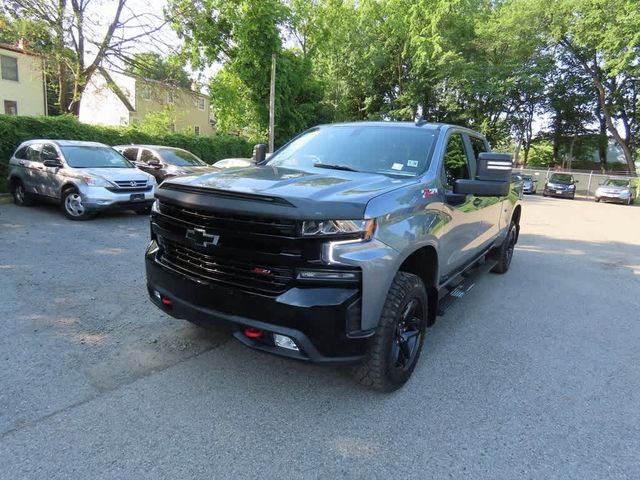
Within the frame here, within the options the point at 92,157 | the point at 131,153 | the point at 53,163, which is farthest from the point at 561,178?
the point at 53,163

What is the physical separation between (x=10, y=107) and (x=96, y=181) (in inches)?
1069

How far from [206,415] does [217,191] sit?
143 centimetres

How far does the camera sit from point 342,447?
253 cm

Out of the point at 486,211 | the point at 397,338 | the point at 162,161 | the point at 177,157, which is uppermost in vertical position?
the point at 177,157

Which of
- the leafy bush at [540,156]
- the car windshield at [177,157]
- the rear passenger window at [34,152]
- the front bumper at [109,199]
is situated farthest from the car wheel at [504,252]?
the leafy bush at [540,156]

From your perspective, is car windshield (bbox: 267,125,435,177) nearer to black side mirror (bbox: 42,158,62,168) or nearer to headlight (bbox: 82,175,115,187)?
headlight (bbox: 82,175,115,187)

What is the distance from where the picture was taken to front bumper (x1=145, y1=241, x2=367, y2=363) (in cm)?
247

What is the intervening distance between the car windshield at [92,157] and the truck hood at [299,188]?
7258 mm

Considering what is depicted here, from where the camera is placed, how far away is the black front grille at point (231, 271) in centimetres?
255

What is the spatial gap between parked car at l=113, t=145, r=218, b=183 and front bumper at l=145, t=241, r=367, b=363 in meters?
9.56

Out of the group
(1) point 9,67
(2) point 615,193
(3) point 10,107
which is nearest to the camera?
(2) point 615,193

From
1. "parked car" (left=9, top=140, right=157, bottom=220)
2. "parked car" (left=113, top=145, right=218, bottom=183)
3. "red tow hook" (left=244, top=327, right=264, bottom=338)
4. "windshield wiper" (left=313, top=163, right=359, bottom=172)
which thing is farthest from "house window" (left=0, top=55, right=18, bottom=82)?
"red tow hook" (left=244, top=327, right=264, bottom=338)

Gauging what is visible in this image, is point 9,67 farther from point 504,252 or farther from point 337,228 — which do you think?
point 337,228

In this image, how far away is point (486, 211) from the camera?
4883 millimetres
